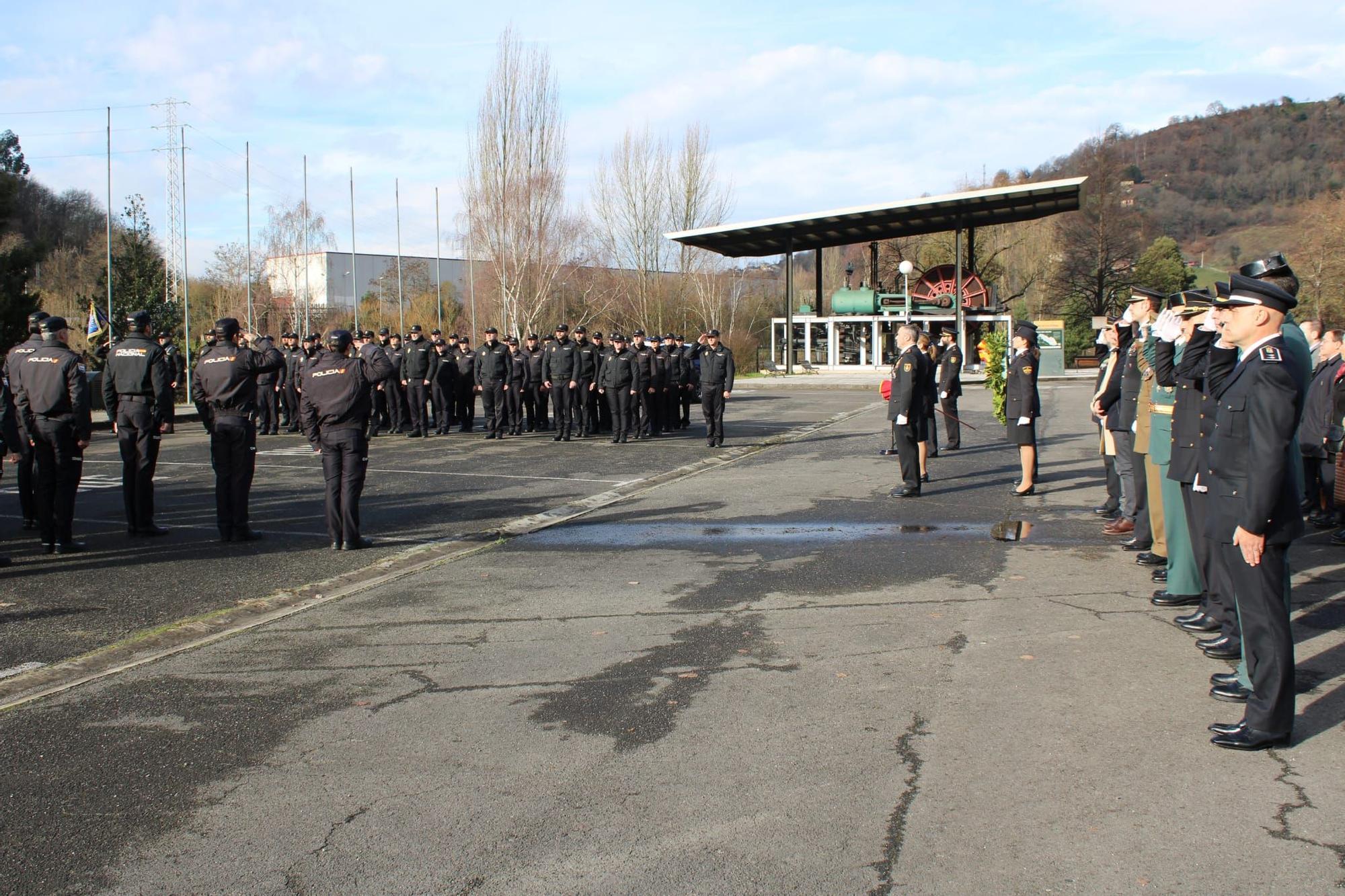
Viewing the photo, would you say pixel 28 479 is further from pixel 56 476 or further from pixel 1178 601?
pixel 1178 601

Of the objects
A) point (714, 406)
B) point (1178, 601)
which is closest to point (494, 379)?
point (714, 406)

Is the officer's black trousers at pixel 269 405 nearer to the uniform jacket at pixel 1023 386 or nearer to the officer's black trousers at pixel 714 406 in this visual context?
the officer's black trousers at pixel 714 406

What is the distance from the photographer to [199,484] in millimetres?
14117

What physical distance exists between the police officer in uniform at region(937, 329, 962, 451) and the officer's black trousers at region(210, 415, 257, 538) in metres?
10.9

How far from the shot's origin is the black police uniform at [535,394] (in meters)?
21.2

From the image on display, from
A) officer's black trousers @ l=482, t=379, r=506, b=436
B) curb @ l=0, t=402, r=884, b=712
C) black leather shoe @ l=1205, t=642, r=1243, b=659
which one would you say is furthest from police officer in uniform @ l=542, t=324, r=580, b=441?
black leather shoe @ l=1205, t=642, r=1243, b=659

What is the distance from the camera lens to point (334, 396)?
9758 millimetres

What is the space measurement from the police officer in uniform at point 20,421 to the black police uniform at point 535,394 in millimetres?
10795

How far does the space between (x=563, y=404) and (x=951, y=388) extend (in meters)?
6.76

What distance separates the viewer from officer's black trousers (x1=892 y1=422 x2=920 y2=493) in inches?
494

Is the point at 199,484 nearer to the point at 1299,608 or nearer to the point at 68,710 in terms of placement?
the point at 68,710

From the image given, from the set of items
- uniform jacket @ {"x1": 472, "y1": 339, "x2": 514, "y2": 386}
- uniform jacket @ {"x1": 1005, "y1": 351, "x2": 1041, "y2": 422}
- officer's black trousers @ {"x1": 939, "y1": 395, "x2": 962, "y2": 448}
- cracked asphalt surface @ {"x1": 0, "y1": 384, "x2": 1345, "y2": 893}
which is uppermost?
uniform jacket @ {"x1": 472, "y1": 339, "x2": 514, "y2": 386}

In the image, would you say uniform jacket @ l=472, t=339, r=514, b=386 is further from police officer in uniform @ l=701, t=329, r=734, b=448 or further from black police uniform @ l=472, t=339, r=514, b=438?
police officer in uniform @ l=701, t=329, r=734, b=448

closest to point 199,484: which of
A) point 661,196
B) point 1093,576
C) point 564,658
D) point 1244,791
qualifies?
point 564,658
